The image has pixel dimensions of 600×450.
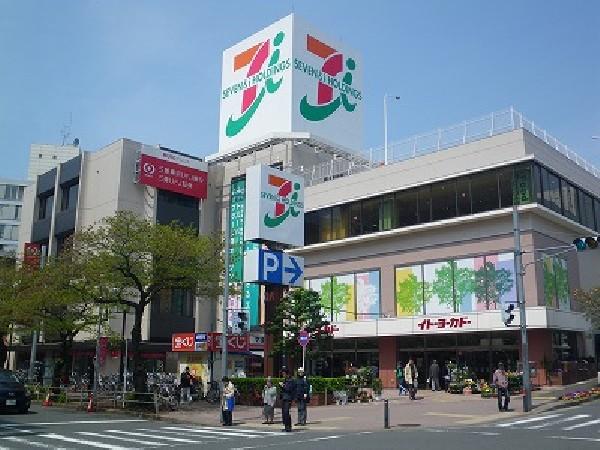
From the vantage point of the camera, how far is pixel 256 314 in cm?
5781

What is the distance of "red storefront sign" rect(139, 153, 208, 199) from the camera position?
193 feet

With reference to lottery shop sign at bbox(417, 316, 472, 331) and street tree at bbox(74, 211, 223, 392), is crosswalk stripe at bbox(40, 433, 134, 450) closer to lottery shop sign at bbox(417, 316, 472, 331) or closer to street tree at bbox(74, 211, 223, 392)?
street tree at bbox(74, 211, 223, 392)

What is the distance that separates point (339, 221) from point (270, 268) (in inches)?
530

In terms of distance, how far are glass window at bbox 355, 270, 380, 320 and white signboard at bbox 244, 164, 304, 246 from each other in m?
7.10

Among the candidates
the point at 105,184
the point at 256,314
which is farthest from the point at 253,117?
the point at 256,314

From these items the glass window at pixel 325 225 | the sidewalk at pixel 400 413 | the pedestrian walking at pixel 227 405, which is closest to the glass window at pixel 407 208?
the glass window at pixel 325 225

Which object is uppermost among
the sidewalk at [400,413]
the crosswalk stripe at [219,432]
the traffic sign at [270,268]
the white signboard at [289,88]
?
the white signboard at [289,88]

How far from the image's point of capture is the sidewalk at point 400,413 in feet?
75.4

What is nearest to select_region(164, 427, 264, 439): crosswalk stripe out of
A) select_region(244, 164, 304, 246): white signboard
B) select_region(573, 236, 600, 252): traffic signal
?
select_region(573, 236, 600, 252): traffic signal

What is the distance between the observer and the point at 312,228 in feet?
169

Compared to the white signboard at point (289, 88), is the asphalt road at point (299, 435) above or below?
below

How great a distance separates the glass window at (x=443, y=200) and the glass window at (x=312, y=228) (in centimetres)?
1115

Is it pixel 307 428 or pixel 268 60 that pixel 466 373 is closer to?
pixel 307 428

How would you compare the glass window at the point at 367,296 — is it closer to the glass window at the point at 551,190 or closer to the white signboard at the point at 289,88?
the glass window at the point at 551,190
